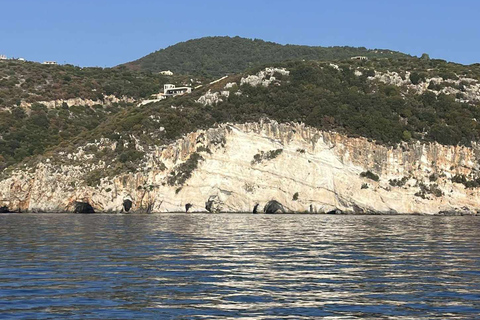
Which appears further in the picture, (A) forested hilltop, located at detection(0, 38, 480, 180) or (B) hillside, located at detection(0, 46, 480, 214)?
(A) forested hilltop, located at detection(0, 38, 480, 180)

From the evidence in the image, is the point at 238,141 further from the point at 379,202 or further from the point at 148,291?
the point at 148,291

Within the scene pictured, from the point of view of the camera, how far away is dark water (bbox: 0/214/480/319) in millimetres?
18344

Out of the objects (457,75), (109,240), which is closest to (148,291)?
(109,240)

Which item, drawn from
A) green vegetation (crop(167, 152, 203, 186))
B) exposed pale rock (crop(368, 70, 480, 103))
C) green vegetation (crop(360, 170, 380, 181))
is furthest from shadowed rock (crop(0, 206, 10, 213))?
exposed pale rock (crop(368, 70, 480, 103))

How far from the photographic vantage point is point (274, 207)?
8019 centimetres

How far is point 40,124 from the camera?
114 metres

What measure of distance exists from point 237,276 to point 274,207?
56103mm

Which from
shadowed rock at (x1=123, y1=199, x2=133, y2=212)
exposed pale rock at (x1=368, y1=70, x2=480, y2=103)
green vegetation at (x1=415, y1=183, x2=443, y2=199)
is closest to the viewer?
shadowed rock at (x1=123, y1=199, x2=133, y2=212)

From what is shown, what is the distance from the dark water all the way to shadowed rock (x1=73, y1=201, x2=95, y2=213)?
129 ft

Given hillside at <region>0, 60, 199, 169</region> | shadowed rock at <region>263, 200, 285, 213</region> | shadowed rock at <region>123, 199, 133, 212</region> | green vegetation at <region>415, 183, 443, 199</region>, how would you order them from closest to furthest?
shadowed rock at <region>123, 199, 133, 212</region>, shadowed rock at <region>263, 200, 285, 213</region>, green vegetation at <region>415, 183, 443, 199</region>, hillside at <region>0, 60, 199, 169</region>

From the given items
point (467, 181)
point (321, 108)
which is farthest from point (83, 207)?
point (467, 181)

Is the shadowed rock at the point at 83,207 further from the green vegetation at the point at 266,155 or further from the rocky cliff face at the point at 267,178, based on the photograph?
the green vegetation at the point at 266,155

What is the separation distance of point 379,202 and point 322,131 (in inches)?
467

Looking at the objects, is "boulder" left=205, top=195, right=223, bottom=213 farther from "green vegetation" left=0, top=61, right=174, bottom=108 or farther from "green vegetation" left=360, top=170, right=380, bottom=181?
"green vegetation" left=0, top=61, right=174, bottom=108
